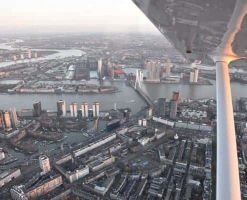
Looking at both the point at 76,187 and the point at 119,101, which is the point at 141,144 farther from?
the point at 119,101

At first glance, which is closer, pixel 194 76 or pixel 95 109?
pixel 95 109

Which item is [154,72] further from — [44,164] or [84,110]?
[44,164]

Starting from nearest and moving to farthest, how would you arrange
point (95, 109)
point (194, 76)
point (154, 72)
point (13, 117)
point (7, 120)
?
point (7, 120)
point (13, 117)
point (95, 109)
point (194, 76)
point (154, 72)

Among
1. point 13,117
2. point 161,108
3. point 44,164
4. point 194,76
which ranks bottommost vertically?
point 44,164

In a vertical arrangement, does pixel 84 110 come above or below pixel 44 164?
above

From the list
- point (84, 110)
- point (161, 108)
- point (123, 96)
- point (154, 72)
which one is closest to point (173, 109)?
point (161, 108)

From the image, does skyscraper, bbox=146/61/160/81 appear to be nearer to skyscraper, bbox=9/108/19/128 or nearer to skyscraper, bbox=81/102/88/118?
skyscraper, bbox=81/102/88/118

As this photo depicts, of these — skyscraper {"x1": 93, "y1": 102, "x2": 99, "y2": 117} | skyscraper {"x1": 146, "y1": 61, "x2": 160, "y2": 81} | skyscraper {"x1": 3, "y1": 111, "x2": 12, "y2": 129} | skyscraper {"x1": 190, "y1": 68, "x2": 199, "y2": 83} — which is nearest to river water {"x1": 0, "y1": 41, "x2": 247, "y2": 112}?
skyscraper {"x1": 190, "y1": 68, "x2": 199, "y2": 83}

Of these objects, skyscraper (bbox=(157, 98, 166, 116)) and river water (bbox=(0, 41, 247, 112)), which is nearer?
skyscraper (bbox=(157, 98, 166, 116))

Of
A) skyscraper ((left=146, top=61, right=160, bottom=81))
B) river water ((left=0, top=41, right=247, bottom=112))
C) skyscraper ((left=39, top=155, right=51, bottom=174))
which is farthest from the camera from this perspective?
skyscraper ((left=146, top=61, right=160, bottom=81))

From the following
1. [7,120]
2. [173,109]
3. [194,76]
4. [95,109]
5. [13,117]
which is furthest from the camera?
[194,76]

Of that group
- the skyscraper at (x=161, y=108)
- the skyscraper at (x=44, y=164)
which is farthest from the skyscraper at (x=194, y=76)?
the skyscraper at (x=44, y=164)

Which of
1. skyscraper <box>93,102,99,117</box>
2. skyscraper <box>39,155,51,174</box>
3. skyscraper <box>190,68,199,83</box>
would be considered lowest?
skyscraper <box>39,155,51,174</box>
